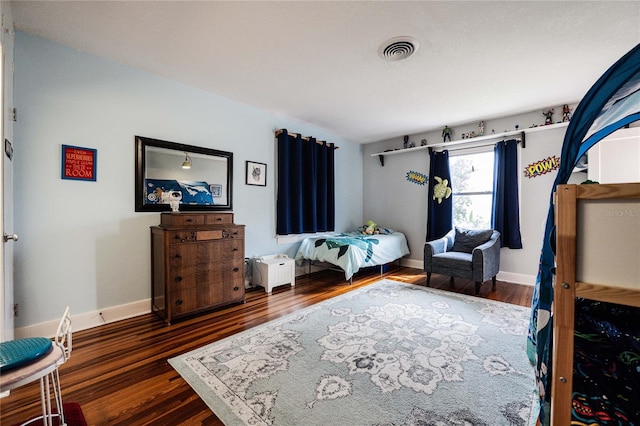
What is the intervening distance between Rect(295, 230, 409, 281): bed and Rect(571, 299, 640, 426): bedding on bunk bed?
2768 millimetres

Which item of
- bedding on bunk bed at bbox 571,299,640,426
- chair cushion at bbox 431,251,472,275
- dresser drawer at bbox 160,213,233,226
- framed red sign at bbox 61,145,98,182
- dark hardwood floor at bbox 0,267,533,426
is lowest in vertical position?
dark hardwood floor at bbox 0,267,533,426

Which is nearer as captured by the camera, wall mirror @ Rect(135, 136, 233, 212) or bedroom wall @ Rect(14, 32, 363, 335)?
bedroom wall @ Rect(14, 32, 363, 335)

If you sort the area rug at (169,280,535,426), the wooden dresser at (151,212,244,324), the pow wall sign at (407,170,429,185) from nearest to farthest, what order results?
the area rug at (169,280,535,426) < the wooden dresser at (151,212,244,324) < the pow wall sign at (407,170,429,185)

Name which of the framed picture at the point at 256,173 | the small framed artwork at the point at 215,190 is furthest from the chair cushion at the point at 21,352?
the framed picture at the point at 256,173

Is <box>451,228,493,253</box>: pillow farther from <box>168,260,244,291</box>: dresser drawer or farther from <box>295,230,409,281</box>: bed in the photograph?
<box>168,260,244,291</box>: dresser drawer

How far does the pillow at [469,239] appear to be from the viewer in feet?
12.8

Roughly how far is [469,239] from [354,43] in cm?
313

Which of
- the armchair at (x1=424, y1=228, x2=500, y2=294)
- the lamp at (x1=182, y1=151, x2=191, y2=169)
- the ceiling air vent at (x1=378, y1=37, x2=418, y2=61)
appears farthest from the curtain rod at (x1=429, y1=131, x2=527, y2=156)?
the lamp at (x1=182, y1=151, x2=191, y2=169)

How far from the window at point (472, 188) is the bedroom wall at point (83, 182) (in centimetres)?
388

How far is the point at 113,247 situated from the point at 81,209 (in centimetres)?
43

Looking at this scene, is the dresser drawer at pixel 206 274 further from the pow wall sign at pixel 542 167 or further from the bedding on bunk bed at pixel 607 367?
the pow wall sign at pixel 542 167

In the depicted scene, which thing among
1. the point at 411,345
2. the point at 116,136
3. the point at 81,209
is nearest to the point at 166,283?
the point at 81,209

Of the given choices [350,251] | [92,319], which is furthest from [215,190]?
[350,251]

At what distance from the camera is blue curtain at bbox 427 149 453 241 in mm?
4527
